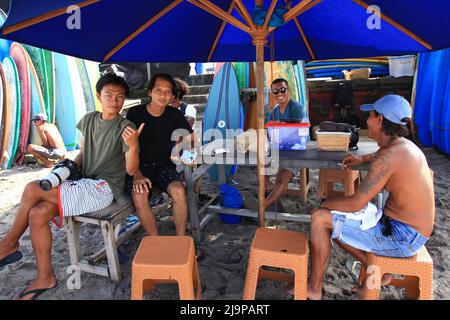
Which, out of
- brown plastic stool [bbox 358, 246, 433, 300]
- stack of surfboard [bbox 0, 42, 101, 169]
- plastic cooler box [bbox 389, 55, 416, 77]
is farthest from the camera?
plastic cooler box [bbox 389, 55, 416, 77]

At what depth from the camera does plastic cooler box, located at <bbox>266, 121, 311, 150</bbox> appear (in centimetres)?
303

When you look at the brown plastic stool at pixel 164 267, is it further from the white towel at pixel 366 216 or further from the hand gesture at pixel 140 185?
the white towel at pixel 366 216

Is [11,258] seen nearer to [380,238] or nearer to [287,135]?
[287,135]

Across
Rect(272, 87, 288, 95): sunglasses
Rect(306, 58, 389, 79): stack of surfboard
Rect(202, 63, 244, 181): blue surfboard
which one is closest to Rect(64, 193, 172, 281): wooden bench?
Rect(272, 87, 288, 95): sunglasses

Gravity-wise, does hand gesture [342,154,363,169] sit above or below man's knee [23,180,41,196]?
above

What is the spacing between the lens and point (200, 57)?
3566 mm

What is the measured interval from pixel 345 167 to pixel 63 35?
234 centimetres

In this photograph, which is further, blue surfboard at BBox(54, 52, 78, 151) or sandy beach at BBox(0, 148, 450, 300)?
blue surfboard at BBox(54, 52, 78, 151)

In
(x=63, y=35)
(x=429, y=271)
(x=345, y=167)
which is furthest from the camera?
(x=345, y=167)

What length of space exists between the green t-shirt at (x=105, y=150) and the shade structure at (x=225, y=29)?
0.64 metres

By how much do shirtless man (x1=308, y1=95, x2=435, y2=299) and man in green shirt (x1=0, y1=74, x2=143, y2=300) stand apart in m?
1.60

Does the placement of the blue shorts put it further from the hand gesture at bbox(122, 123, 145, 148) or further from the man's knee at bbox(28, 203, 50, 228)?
the man's knee at bbox(28, 203, 50, 228)
